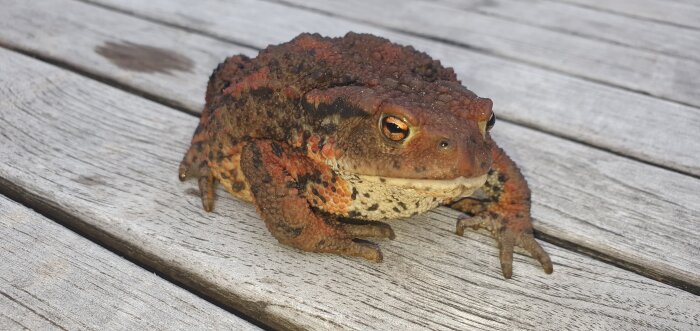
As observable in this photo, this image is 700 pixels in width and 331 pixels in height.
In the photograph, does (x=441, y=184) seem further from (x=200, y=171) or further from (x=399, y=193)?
(x=200, y=171)

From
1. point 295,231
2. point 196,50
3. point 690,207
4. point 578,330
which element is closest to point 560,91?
point 690,207

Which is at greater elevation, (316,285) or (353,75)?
(353,75)

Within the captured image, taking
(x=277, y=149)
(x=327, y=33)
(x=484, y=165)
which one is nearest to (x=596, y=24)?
(x=327, y=33)

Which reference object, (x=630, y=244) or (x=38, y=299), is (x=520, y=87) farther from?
(x=38, y=299)

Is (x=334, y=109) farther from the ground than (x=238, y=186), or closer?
farther from the ground

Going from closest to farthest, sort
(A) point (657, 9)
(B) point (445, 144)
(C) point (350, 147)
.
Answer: (B) point (445, 144), (C) point (350, 147), (A) point (657, 9)
